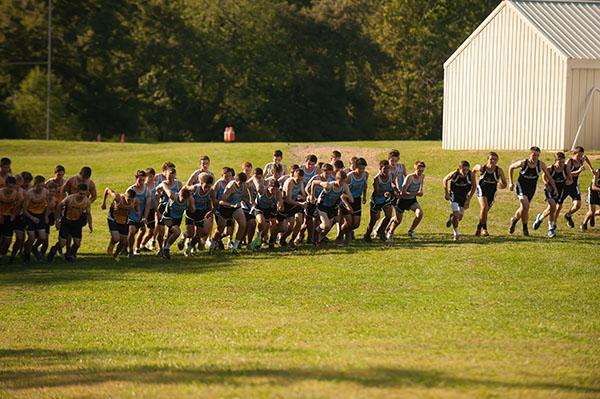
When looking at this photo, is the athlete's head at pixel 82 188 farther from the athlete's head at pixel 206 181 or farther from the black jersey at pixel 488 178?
the black jersey at pixel 488 178

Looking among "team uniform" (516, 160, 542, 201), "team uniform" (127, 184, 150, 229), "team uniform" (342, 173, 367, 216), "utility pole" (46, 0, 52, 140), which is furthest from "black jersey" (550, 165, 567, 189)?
"utility pole" (46, 0, 52, 140)

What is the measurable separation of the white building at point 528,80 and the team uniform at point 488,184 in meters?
16.0

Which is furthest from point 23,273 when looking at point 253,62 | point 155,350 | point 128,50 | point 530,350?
point 253,62

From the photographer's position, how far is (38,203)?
75.9 ft

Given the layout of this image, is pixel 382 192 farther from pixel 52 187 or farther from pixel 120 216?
pixel 52 187

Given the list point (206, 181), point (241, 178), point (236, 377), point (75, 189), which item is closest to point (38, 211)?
point (75, 189)

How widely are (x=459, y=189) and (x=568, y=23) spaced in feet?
67.6

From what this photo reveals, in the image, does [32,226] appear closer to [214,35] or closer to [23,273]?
[23,273]

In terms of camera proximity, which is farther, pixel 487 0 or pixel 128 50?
pixel 487 0

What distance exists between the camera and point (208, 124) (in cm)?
7519

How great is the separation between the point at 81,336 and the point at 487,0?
6504cm

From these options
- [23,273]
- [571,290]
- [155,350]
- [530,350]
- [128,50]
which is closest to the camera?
[530,350]

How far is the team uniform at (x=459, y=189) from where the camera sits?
79.4ft

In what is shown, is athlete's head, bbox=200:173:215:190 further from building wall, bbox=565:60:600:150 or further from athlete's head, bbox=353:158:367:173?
building wall, bbox=565:60:600:150
